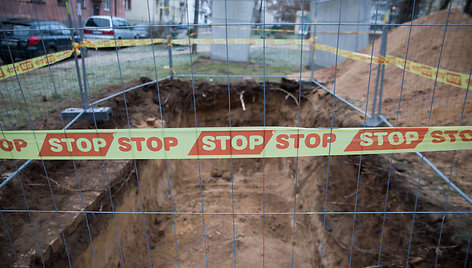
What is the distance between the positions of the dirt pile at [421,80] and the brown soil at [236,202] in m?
0.92

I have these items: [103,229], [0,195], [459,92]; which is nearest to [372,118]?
[459,92]

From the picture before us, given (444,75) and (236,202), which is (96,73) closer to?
(236,202)

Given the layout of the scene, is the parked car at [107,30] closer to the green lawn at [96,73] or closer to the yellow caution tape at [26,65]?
the green lawn at [96,73]

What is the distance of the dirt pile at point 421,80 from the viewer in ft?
18.2

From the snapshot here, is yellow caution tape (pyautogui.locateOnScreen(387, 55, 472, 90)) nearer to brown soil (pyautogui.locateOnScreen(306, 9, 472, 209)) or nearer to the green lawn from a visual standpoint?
brown soil (pyautogui.locateOnScreen(306, 9, 472, 209))

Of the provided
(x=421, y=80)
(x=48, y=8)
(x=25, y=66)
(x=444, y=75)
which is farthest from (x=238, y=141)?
(x=48, y=8)

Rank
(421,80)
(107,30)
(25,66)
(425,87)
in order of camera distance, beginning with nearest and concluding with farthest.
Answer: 1. (25,66)
2. (425,87)
3. (421,80)
4. (107,30)

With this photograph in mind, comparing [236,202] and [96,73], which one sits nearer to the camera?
[236,202]

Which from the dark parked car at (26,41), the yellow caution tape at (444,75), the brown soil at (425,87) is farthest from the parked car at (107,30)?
the yellow caution tape at (444,75)

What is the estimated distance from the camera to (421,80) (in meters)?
6.74

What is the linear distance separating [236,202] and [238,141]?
4648 millimetres

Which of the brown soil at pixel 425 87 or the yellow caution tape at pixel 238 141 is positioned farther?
the brown soil at pixel 425 87

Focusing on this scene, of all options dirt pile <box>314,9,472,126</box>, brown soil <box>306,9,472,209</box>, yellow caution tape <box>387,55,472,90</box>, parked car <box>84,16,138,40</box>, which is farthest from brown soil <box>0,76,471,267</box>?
parked car <box>84,16,138,40</box>

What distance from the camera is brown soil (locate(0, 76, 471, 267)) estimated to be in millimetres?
3377
